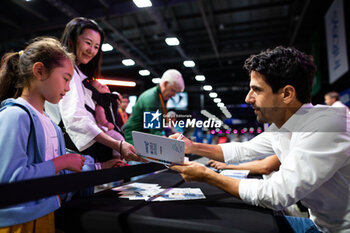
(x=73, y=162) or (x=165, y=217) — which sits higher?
(x=73, y=162)

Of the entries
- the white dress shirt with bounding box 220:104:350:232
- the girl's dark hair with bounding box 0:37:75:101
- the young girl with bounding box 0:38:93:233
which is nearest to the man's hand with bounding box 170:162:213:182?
the white dress shirt with bounding box 220:104:350:232

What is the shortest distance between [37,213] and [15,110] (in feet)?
1.11

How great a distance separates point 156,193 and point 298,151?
639 millimetres

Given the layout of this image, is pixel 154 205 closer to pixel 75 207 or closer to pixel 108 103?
pixel 75 207

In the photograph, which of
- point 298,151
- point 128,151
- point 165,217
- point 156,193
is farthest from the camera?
point 128,151

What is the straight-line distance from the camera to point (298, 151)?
2.82ft

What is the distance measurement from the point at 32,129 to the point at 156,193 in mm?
595

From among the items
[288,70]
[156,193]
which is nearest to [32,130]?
[156,193]

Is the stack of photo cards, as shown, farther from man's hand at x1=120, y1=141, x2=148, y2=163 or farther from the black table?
man's hand at x1=120, y1=141, x2=148, y2=163

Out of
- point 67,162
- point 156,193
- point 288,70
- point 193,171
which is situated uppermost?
point 288,70

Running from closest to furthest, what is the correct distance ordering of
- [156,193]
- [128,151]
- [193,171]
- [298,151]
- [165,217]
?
1. [165,217]
2. [298,151]
3. [193,171]
4. [156,193]
5. [128,151]

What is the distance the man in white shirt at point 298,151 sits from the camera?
831 mm

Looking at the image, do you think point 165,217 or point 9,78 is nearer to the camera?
point 165,217

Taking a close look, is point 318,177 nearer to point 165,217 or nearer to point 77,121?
point 165,217
